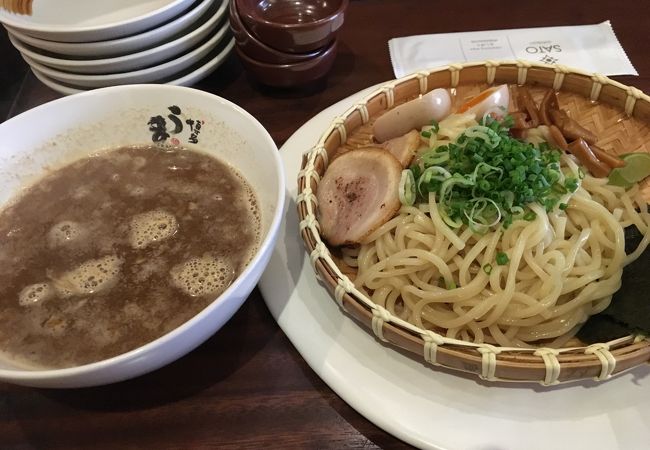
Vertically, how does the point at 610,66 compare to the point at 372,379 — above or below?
above

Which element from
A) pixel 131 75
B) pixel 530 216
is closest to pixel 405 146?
pixel 530 216

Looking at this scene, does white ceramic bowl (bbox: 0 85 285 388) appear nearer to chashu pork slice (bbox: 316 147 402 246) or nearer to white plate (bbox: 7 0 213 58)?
chashu pork slice (bbox: 316 147 402 246)

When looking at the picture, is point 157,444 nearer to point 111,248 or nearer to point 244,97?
point 111,248

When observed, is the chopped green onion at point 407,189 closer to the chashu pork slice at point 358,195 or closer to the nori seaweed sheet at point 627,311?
the chashu pork slice at point 358,195

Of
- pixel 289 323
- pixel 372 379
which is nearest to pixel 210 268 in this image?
pixel 289 323

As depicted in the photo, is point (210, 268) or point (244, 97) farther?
point (244, 97)

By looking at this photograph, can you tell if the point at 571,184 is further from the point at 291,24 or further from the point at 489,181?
the point at 291,24
